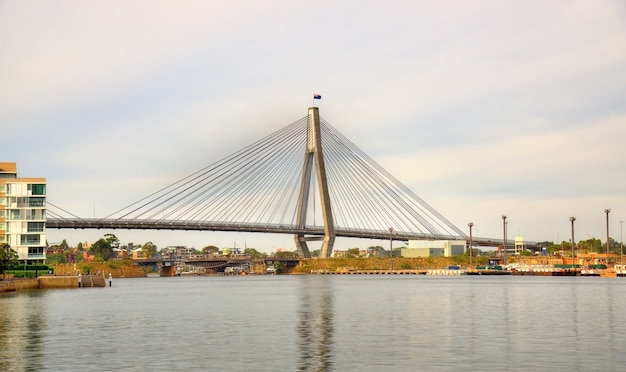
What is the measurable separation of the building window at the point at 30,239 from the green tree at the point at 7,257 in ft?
18.0

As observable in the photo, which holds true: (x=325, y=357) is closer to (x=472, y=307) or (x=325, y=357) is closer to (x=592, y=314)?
(x=592, y=314)

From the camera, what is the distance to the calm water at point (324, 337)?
3903cm

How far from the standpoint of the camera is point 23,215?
141750 millimetres

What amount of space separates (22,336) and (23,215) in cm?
9470

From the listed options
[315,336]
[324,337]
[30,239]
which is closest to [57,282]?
[30,239]

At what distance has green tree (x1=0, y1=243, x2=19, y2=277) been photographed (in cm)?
12250

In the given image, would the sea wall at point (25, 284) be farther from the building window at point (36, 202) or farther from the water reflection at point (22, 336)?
the water reflection at point (22, 336)

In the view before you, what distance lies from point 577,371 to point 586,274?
159174mm

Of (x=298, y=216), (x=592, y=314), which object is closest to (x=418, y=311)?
(x=592, y=314)

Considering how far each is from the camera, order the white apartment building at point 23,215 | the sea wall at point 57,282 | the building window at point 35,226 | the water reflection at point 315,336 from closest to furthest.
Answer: the water reflection at point 315,336
the sea wall at point 57,282
the white apartment building at point 23,215
the building window at point 35,226

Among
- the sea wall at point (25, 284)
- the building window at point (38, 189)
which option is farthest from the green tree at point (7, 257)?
the building window at point (38, 189)

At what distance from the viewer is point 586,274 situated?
610 feet

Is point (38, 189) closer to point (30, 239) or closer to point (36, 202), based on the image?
point (36, 202)

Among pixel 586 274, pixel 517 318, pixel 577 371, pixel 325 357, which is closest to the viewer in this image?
pixel 577 371
